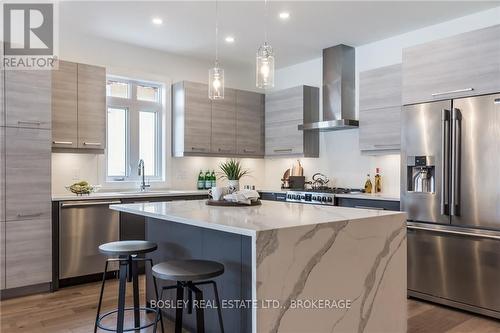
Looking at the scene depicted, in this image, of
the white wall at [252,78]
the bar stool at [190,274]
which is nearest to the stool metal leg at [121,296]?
the bar stool at [190,274]

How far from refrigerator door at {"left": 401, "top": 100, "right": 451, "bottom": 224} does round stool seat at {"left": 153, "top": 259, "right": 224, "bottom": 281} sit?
91.5 inches

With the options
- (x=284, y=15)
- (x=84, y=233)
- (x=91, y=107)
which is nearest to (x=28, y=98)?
(x=91, y=107)

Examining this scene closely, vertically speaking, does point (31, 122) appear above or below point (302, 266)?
above

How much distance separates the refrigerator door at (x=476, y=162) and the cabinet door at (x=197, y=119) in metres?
3.09

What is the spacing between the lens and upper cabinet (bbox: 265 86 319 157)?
18.1ft

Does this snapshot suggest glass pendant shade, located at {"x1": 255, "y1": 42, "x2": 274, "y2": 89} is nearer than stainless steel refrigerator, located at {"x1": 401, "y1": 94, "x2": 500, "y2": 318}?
Yes

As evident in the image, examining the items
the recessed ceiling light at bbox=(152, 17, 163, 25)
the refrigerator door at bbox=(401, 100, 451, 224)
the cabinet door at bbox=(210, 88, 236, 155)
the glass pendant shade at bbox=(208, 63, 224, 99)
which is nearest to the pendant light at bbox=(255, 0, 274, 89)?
the glass pendant shade at bbox=(208, 63, 224, 99)

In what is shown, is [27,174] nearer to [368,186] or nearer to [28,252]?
[28,252]

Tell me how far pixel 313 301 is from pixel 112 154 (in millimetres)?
3785

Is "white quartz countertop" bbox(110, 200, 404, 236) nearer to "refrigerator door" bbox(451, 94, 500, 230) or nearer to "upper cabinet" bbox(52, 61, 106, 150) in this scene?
"refrigerator door" bbox(451, 94, 500, 230)

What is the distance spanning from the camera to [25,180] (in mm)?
3873

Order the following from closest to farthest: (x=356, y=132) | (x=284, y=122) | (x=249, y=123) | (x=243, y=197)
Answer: (x=243, y=197), (x=356, y=132), (x=284, y=122), (x=249, y=123)

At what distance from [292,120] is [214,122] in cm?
109

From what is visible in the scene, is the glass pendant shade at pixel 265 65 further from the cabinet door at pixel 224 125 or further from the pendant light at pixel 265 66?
the cabinet door at pixel 224 125
